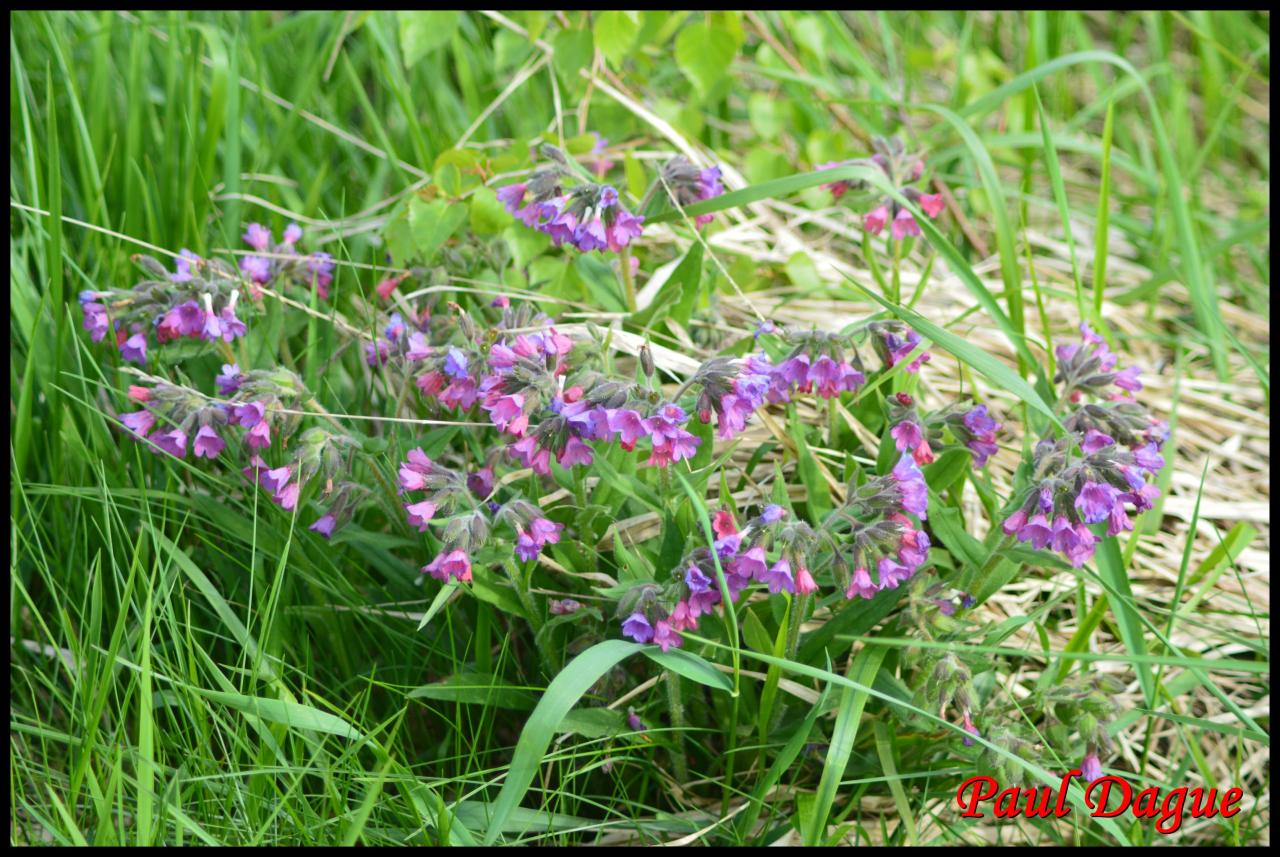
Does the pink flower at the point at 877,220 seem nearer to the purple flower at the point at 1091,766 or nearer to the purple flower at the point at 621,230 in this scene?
the purple flower at the point at 621,230

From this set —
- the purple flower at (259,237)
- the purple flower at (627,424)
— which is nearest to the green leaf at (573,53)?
the purple flower at (259,237)

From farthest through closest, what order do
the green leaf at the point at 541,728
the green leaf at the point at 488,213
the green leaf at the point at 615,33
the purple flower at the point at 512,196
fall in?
the green leaf at the point at 615,33
the green leaf at the point at 488,213
the purple flower at the point at 512,196
the green leaf at the point at 541,728

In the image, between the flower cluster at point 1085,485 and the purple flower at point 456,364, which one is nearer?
the flower cluster at point 1085,485

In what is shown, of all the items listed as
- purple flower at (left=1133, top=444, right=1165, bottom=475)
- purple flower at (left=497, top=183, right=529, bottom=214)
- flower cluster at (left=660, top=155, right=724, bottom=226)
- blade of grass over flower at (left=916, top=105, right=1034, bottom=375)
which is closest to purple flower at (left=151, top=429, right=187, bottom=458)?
purple flower at (left=497, top=183, right=529, bottom=214)

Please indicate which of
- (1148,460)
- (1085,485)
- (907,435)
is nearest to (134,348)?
(907,435)

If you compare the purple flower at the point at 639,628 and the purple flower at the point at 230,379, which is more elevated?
the purple flower at the point at 230,379

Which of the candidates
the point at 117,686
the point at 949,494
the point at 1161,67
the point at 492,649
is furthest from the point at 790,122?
the point at 117,686
